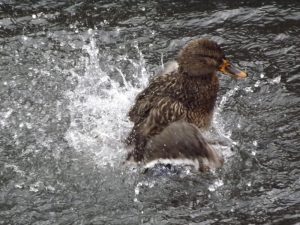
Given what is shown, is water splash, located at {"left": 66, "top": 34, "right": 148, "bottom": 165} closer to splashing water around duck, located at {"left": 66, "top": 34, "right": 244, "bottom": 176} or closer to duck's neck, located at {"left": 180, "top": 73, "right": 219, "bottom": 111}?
splashing water around duck, located at {"left": 66, "top": 34, "right": 244, "bottom": 176}

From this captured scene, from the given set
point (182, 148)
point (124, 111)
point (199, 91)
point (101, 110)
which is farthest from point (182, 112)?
point (101, 110)

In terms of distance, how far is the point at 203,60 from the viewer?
6660 mm

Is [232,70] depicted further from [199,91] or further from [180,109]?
[180,109]

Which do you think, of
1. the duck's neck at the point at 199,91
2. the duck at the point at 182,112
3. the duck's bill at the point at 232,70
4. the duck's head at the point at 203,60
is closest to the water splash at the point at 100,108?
the duck at the point at 182,112

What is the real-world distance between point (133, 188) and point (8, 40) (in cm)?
296

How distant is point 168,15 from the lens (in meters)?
8.62

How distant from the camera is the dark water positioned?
603 centimetres

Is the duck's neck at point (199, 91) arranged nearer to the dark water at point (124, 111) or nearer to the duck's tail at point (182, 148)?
the dark water at point (124, 111)

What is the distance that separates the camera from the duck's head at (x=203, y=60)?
664 centimetres

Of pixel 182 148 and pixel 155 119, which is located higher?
pixel 155 119

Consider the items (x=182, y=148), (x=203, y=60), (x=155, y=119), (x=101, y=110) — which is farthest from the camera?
(x=101, y=110)

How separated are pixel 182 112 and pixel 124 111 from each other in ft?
2.82

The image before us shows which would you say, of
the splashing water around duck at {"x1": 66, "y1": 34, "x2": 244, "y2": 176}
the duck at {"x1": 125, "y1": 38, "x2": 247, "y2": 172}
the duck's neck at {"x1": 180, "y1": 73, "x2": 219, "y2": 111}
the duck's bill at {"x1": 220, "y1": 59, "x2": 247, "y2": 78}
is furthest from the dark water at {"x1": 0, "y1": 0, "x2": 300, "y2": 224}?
the duck's bill at {"x1": 220, "y1": 59, "x2": 247, "y2": 78}

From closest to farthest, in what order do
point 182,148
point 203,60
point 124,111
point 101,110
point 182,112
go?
point 182,148
point 182,112
point 203,60
point 124,111
point 101,110
